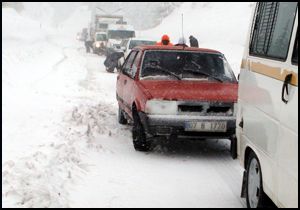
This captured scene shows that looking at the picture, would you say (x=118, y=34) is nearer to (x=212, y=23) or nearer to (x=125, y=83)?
(x=212, y=23)

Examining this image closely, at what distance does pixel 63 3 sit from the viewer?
181375 mm

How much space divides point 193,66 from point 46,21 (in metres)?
172

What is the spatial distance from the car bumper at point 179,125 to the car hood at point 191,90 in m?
0.28

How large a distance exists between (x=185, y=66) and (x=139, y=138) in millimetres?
1559

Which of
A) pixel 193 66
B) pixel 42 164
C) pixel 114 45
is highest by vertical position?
pixel 193 66

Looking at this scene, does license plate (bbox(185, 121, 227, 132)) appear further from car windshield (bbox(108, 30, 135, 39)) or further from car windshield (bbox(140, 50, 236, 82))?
car windshield (bbox(108, 30, 135, 39))

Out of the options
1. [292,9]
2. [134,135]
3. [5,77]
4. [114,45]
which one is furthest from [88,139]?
[114,45]

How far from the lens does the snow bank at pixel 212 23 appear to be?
4859cm

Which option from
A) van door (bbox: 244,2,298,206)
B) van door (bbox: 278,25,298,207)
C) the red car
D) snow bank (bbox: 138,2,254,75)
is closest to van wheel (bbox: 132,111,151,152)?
the red car

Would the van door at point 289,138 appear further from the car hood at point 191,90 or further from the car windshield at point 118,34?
the car windshield at point 118,34

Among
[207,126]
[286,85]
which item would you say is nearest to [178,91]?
[207,126]

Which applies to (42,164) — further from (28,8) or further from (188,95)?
(28,8)

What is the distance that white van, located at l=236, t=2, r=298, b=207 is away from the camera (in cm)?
393

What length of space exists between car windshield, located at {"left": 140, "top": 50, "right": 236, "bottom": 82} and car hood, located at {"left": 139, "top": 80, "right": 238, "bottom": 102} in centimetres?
24
